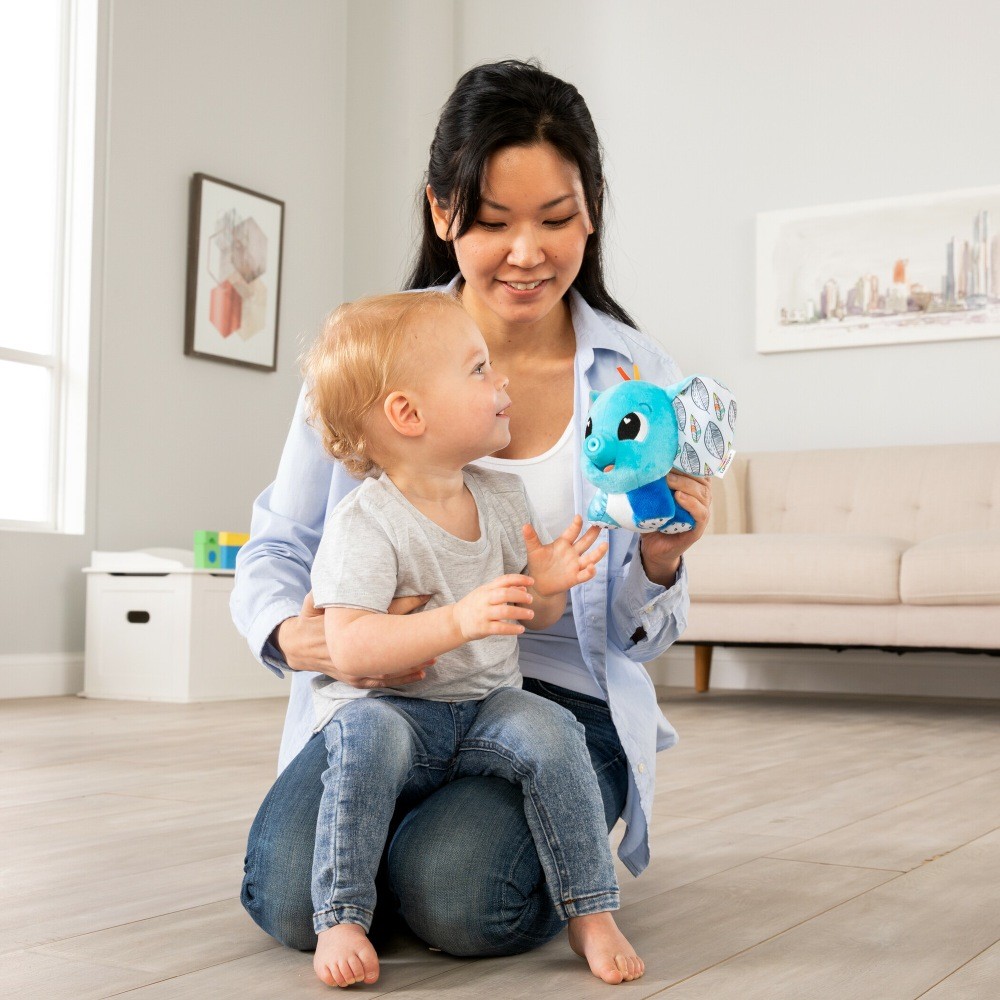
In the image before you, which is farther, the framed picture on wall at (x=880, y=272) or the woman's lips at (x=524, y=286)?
the framed picture on wall at (x=880, y=272)

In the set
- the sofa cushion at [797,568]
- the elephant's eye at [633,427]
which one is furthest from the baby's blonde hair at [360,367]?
the sofa cushion at [797,568]

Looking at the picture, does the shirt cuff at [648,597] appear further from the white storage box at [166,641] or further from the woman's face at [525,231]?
the white storage box at [166,641]

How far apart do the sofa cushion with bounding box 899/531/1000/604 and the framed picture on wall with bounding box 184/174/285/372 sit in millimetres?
2578

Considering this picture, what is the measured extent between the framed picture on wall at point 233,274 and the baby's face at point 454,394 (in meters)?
3.61

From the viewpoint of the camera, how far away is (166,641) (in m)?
4.04

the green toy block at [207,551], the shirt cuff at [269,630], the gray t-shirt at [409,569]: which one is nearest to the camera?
the gray t-shirt at [409,569]

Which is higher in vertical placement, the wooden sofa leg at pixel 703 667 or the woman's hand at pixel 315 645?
the woman's hand at pixel 315 645

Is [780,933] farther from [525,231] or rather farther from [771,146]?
[771,146]

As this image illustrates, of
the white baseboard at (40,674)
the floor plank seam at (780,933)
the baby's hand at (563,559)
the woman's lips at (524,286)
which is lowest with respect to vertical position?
the white baseboard at (40,674)

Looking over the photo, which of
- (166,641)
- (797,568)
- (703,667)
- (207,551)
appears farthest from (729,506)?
(166,641)

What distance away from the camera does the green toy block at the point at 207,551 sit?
13.5 feet

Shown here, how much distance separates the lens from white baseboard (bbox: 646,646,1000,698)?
442cm

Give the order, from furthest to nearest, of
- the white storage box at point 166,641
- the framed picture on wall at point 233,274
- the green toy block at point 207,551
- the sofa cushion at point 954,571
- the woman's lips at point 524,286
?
the framed picture on wall at point 233,274, the green toy block at point 207,551, the white storage box at point 166,641, the sofa cushion at point 954,571, the woman's lips at point 524,286

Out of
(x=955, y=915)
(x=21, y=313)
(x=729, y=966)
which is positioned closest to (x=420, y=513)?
(x=729, y=966)
